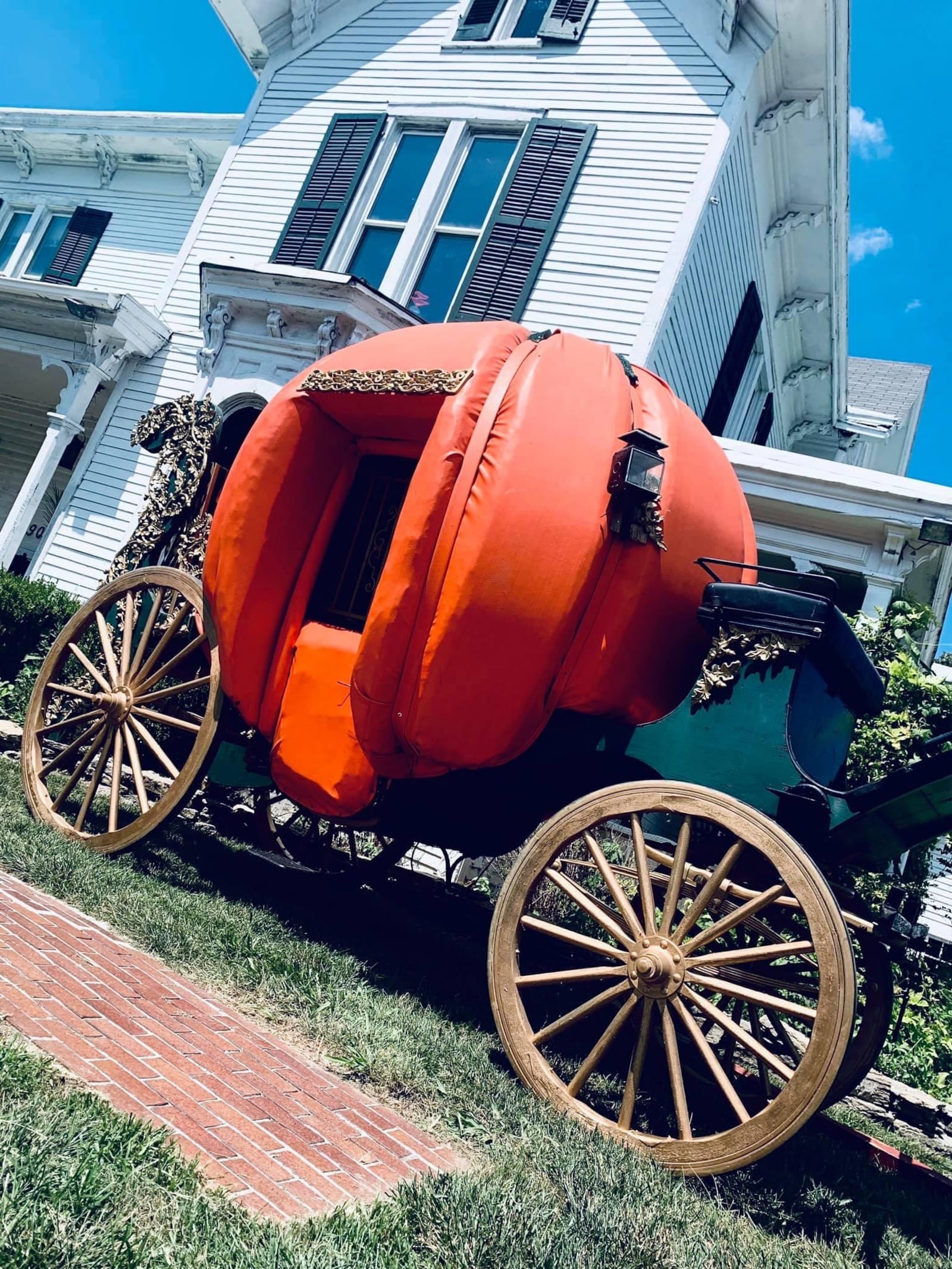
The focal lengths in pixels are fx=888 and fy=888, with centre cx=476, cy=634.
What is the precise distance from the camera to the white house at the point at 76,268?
11.3 metres

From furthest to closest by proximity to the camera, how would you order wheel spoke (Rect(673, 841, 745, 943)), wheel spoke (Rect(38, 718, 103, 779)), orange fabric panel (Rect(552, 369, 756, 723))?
1. wheel spoke (Rect(38, 718, 103, 779))
2. orange fabric panel (Rect(552, 369, 756, 723))
3. wheel spoke (Rect(673, 841, 745, 943))

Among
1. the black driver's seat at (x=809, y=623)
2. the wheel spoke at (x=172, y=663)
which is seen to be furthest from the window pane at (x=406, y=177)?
the black driver's seat at (x=809, y=623)

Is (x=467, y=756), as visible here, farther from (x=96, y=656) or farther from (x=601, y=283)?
(x=601, y=283)

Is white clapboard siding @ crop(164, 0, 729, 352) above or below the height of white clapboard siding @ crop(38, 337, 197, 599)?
above

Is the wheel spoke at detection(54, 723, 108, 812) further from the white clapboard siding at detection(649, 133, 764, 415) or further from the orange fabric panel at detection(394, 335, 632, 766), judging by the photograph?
the white clapboard siding at detection(649, 133, 764, 415)

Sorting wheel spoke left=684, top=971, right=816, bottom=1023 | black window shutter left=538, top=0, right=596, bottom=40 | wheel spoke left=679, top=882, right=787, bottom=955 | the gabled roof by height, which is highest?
the gabled roof

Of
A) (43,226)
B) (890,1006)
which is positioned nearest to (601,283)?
(890,1006)

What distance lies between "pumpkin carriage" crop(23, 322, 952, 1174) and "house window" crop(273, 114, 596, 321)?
6.19m

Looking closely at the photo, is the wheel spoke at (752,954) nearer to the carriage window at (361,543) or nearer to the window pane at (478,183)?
the carriage window at (361,543)

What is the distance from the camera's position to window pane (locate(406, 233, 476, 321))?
10.4 m

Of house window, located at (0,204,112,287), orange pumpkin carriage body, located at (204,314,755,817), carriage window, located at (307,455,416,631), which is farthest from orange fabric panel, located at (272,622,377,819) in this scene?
house window, located at (0,204,112,287)

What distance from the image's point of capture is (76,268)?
1494 cm

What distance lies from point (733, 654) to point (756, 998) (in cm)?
117

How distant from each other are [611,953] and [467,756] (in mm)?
877
